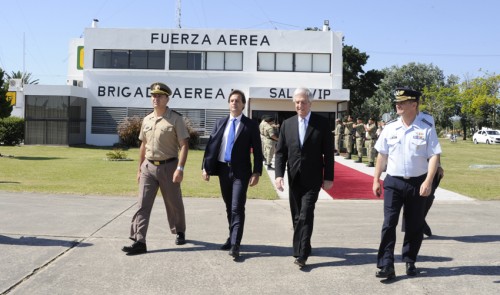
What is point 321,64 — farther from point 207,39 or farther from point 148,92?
point 148,92

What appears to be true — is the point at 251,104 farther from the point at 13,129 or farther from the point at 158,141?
the point at 158,141

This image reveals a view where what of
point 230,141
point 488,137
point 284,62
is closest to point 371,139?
point 284,62

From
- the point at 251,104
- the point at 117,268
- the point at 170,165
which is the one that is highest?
the point at 251,104

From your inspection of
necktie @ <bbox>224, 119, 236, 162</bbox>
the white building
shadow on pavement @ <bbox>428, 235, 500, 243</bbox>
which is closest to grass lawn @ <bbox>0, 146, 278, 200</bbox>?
shadow on pavement @ <bbox>428, 235, 500, 243</bbox>

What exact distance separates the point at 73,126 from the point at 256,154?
24928 mm

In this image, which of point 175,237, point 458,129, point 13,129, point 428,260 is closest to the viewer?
point 428,260

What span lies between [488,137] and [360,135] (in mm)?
36689

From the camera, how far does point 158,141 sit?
5.79 m

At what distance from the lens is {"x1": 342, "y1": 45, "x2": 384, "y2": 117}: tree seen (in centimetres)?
4875

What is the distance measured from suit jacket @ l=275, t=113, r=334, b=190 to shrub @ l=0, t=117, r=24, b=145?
28.6 m

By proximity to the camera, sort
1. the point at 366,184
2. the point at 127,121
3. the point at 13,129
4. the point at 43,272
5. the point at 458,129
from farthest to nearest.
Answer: the point at 458,129 → the point at 13,129 → the point at 127,121 → the point at 366,184 → the point at 43,272

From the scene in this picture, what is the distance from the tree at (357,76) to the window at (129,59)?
935 inches

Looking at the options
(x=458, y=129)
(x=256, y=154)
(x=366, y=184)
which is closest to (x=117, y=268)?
(x=256, y=154)

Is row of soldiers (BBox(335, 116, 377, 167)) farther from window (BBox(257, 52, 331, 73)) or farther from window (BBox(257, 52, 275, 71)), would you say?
window (BBox(257, 52, 275, 71))
